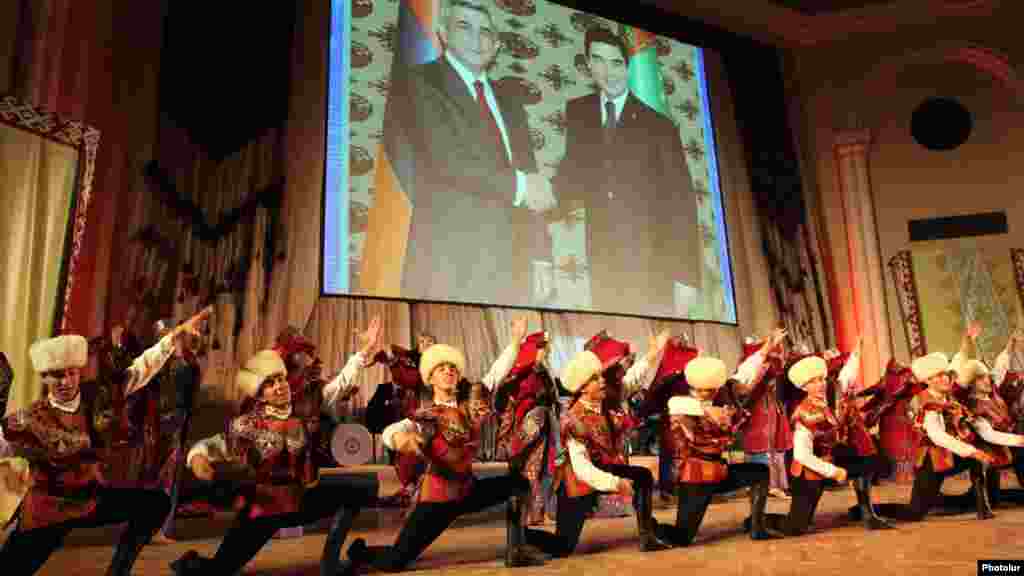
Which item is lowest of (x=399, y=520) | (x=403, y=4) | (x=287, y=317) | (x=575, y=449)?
(x=399, y=520)

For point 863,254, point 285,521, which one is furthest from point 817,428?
point 863,254

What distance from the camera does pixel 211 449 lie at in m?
2.72

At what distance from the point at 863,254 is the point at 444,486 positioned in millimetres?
8137

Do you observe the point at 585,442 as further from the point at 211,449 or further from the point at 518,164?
the point at 518,164

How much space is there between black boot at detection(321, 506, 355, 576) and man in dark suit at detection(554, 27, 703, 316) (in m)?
4.50

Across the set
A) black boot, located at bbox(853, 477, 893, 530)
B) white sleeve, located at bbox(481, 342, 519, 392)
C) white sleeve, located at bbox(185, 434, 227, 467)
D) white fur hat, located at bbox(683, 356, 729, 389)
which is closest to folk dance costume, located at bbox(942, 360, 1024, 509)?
black boot, located at bbox(853, 477, 893, 530)

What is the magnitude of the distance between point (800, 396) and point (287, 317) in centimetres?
425

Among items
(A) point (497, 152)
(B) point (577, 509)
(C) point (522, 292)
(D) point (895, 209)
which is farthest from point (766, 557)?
(D) point (895, 209)

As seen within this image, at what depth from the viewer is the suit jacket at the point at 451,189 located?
259 inches

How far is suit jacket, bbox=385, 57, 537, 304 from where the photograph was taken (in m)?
6.57

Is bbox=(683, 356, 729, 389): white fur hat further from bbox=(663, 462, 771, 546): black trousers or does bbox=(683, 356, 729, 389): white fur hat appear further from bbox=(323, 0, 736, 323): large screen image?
bbox=(323, 0, 736, 323): large screen image

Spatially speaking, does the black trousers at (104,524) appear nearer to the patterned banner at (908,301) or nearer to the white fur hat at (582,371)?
the white fur hat at (582,371)

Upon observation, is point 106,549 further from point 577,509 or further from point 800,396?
point 800,396

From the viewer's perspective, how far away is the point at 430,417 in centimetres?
320
